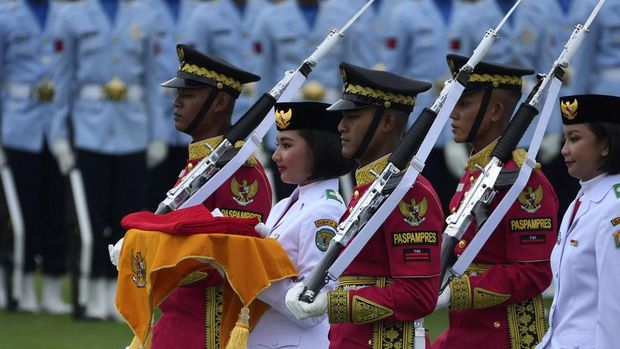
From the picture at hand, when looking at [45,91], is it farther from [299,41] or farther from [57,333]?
[57,333]

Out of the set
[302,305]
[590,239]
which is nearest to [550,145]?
[590,239]

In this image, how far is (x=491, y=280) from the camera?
24.5ft

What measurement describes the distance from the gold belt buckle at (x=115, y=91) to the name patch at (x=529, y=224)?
253 inches

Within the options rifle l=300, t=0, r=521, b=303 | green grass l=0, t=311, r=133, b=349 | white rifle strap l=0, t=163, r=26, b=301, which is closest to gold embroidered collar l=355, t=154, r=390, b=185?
rifle l=300, t=0, r=521, b=303

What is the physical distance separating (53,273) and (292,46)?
2531 mm

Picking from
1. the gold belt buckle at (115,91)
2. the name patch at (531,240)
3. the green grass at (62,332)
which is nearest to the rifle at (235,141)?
the name patch at (531,240)

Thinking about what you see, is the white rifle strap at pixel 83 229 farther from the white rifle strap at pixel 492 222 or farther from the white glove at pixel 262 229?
the white rifle strap at pixel 492 222

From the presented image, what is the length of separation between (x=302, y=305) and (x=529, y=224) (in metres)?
1.24

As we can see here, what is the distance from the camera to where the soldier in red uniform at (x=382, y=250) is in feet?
22.5

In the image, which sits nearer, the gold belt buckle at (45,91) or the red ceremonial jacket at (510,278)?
the red ceremonial jacket at (510,278)

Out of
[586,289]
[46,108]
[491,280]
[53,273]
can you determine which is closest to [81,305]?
[53,273]

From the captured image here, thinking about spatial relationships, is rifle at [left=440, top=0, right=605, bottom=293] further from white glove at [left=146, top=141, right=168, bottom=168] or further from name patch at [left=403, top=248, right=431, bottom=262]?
white glove at [left=146, top=141, right=168, bottom=168]

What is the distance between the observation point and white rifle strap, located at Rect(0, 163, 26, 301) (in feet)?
45.8

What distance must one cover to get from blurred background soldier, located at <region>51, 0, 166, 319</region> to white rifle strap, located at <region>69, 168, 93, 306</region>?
5 cm
